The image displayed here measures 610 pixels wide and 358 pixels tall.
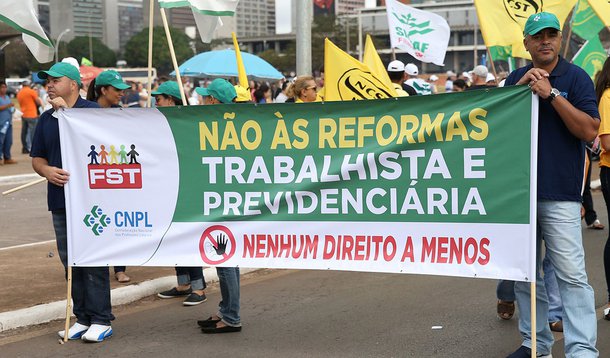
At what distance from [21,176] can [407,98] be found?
12.8m

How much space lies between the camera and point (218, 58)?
16.7m

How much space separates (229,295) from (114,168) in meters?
1.19

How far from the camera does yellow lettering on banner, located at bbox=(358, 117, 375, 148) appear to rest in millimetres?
5391

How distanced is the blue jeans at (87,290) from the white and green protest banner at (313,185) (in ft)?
0.47

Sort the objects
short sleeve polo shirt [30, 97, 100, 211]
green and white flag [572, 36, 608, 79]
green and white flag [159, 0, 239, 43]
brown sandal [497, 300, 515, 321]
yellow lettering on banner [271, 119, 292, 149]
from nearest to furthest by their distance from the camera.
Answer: yellow lettering on banner [271, 119, 292, 149]
short sleeve polo shirt [30, 97, 100, 211]
brown sandal [497, 300, 515, 321]
green and white flag [159, 0, 239, 43]
green and white flag [572, 36, 608, 79]

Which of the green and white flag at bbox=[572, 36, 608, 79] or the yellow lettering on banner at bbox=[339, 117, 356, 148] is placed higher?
the green and white flag at bbox=[572, 36, 608, 79]

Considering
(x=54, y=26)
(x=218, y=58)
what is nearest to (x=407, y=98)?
(x=218, y=58)

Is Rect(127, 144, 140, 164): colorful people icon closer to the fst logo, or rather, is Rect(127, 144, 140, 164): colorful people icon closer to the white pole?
the fst logo

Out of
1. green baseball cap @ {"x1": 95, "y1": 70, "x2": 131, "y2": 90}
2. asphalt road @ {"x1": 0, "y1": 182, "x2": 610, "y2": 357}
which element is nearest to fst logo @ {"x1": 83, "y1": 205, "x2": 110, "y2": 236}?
asphalt road @ {"x1": 0, "y1": 182, "x2": 610, "y2": 357}

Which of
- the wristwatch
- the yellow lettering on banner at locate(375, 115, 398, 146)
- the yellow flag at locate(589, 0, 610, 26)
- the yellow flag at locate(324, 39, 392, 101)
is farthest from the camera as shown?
the yellow flag at locate(589, 0, 610, 26)

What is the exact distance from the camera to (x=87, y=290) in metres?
6.02

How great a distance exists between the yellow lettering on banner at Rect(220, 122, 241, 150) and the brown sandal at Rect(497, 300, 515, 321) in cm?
225

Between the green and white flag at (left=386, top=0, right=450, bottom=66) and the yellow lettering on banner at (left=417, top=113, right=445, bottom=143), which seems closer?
the yellow lettering on banner at (left=417, top=113, right=445, bottom=143)

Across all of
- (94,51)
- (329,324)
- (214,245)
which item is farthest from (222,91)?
(94,51)
